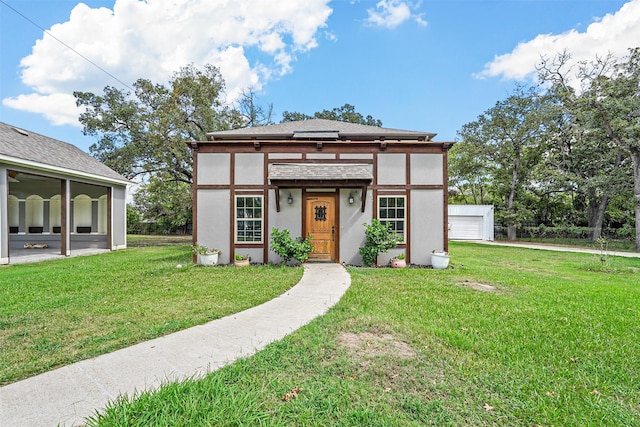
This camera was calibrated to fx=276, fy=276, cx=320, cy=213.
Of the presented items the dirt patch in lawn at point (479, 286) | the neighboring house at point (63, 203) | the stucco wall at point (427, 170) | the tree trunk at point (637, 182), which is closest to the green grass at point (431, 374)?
the dirt patch in lawn at point (479, 286)

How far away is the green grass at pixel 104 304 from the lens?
3156 mm

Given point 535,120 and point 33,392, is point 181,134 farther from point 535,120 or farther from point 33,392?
point 535,120

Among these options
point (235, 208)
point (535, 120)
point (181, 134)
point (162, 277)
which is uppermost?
point (535, 120)

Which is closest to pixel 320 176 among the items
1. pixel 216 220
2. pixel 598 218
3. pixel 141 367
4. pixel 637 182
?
pixel 216 220

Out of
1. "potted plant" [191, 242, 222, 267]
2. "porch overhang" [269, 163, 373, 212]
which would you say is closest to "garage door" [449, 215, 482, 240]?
"porch overhang" [269, 163, 373, 212]

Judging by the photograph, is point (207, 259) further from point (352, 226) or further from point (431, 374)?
point (431, 374)

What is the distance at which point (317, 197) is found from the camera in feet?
29.7

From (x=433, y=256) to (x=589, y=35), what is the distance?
16949mm

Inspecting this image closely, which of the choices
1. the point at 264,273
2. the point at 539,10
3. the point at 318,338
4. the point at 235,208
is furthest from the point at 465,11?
the point at 318,338

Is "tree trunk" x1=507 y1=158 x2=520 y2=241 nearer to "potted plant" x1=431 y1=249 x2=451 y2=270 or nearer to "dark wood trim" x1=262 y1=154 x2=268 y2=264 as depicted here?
"potted plant" x1=431 y1=249 x2=451 y2=270

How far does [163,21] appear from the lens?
10.0 metres

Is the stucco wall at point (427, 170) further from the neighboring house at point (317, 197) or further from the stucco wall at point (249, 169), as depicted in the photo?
the stucco wall at point (249, 169)

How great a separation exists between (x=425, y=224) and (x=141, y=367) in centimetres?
822

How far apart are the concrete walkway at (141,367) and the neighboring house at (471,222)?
19.5 m
